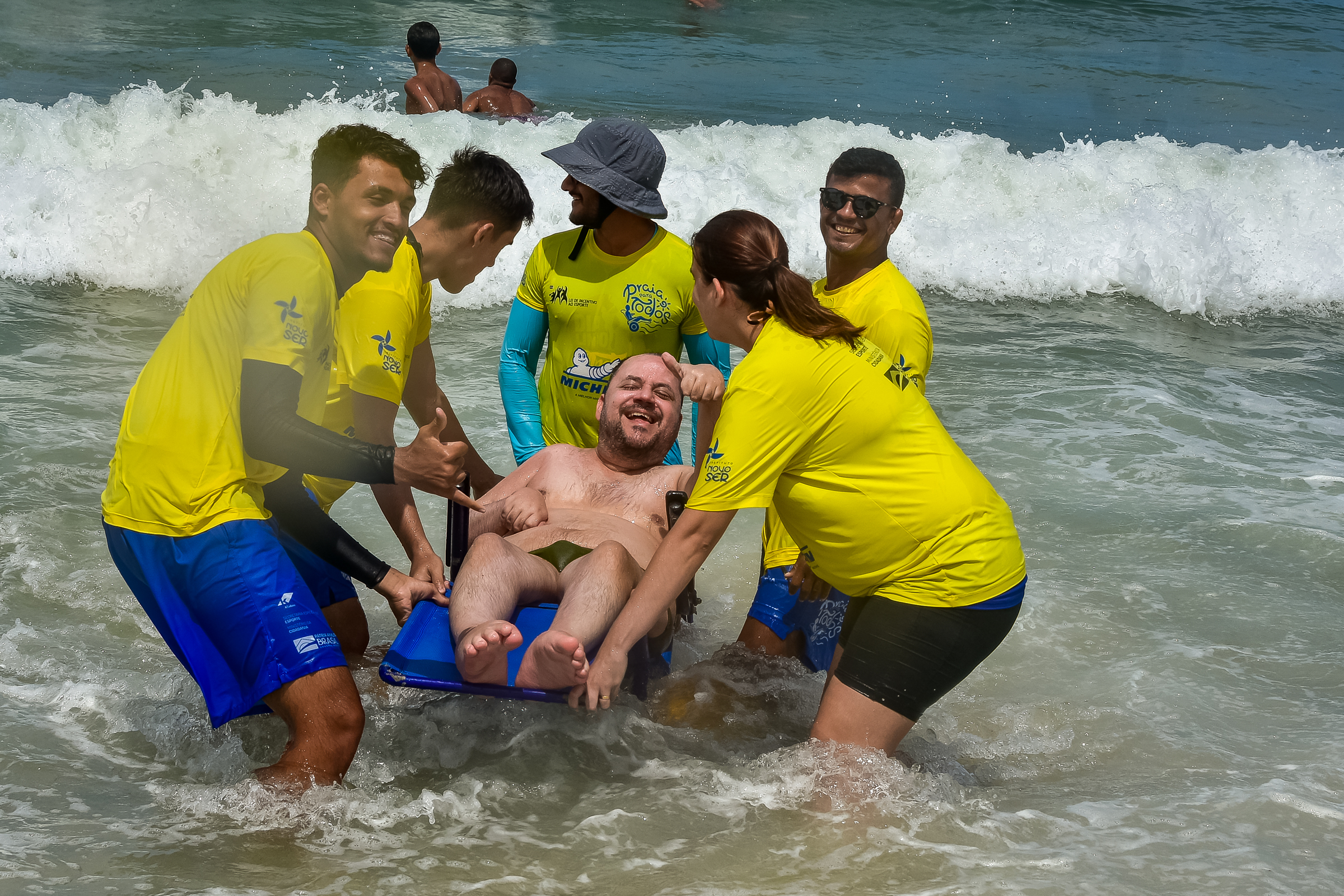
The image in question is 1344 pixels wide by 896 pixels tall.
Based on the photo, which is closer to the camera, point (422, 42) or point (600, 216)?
point (600, 216)

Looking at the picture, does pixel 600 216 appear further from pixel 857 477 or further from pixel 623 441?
pixel 857 477

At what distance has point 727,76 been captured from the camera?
1766cm

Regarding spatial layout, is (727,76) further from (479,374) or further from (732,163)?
(479,374)

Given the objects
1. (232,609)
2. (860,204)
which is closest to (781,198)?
(860,204)

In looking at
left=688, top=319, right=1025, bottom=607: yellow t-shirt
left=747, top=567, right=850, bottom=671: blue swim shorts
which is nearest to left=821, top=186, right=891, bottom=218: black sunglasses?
left=688, top=319, right=1025, bottom=607: yellow t-shirt

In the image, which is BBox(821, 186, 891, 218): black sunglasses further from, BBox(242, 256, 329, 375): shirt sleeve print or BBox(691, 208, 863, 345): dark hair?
BBox(242, 256, 329, 375): shirt sleeve print

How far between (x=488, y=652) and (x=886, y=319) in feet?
5.57

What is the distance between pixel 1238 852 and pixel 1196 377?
6299 millimetres

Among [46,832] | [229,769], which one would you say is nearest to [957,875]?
[229,769]

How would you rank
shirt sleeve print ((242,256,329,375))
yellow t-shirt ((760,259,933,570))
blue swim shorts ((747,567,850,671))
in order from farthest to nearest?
blue swim shorts ((747,567,850,671)) < yellow t-shirt ((760,259,933,570)) < shirt sleeve print ((242,256,329,375))

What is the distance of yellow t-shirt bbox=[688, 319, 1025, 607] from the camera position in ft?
9.84

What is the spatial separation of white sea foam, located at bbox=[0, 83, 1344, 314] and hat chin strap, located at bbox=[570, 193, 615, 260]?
5.76 m

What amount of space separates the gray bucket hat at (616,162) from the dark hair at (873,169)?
0.65m

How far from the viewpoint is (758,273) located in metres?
3.06
